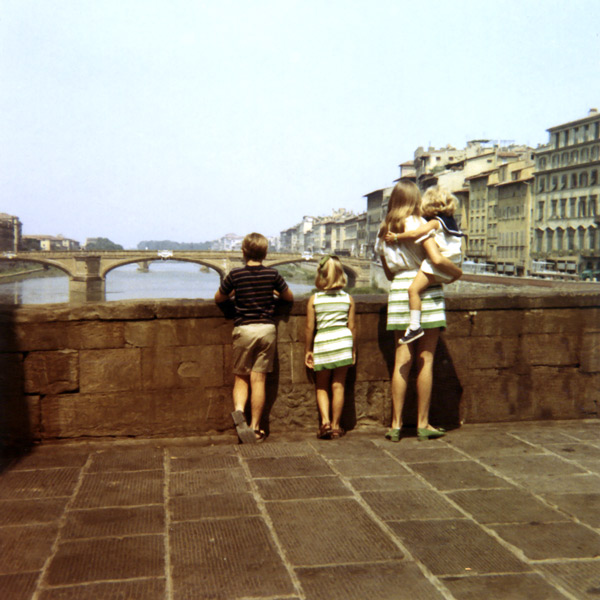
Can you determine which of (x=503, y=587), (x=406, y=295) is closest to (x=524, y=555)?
(x=503, y=587)

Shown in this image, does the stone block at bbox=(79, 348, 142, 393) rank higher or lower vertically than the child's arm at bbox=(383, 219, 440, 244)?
lower

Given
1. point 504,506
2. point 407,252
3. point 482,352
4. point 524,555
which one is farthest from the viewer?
point 482,352

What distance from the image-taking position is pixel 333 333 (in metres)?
4.64

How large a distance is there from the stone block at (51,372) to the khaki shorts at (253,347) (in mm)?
929

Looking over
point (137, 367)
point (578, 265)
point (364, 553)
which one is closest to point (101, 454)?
point (137, 367)

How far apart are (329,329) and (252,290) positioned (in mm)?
502

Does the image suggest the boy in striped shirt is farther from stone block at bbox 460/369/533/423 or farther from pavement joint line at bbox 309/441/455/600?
stone block at bbox 460/369/533/423

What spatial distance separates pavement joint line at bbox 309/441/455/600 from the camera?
8.49 feet

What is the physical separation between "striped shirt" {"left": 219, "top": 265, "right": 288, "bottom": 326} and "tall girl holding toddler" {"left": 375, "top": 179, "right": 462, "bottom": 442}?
2.16 ft

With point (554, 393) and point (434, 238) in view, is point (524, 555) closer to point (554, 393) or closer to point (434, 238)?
point (434, 238)

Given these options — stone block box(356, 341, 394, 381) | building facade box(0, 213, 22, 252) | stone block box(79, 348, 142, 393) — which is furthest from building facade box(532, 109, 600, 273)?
stone block box(79, 348, 142, 393)

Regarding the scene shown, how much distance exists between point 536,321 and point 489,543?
264cm

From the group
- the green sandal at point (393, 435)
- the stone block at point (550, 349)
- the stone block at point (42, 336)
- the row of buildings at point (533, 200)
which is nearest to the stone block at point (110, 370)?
the stone block at point (42, 336)

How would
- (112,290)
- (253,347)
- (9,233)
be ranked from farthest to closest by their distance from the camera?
(9,233) < (112,290) < (253,347)
